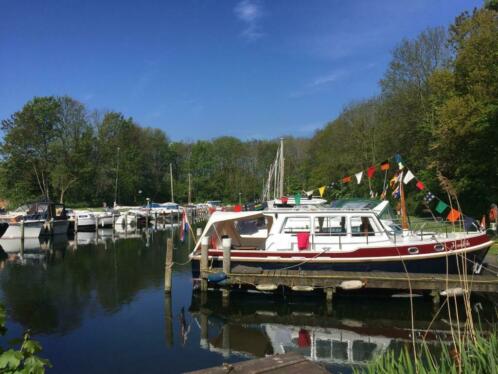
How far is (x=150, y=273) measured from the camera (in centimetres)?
2208

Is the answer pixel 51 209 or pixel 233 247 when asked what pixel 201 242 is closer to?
pixel 233 247

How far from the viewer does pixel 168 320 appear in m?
13.9

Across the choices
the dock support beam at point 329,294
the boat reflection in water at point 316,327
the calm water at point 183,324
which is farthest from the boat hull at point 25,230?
the dock support beam at point 329,294

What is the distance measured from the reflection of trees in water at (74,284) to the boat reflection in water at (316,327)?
13.0 feet

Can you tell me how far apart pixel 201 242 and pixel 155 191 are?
73417 millimetres

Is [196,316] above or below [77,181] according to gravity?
below

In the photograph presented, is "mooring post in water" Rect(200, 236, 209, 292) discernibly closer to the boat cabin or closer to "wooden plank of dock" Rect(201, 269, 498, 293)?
"wooden plank of dock" Rect(201, 269, 498, 293)

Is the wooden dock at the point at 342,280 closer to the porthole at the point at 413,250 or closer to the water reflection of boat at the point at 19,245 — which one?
the porthole at the point at 413,250

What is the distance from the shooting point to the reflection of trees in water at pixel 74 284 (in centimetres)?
1474

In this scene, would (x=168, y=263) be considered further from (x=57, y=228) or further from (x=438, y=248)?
(x=57, y=228)

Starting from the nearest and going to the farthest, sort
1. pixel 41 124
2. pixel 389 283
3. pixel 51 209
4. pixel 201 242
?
pixel 389 283 → pixel 201 242 → pixel 51 209 → pixel 41 124

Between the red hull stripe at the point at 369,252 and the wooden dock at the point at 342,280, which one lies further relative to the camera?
the red hull stripe at the point at 369,252

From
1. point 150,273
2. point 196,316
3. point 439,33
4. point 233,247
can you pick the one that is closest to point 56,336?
point 196,316

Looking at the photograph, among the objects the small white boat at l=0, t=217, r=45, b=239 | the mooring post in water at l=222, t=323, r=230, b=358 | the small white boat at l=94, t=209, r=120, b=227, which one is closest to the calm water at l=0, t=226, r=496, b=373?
the mooring post in water at l=222, t=323, r=230, b=358
